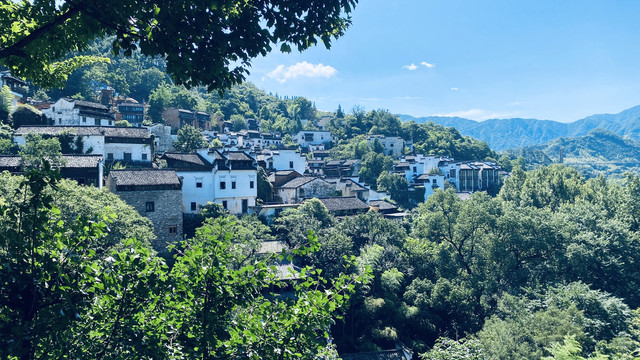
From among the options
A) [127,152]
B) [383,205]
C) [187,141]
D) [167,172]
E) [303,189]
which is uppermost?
[187,141]

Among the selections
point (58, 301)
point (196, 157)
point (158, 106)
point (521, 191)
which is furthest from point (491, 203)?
point (158, 106)

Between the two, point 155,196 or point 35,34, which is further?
point 155,196

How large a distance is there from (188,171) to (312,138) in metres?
44.8

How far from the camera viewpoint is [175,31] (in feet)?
11.7

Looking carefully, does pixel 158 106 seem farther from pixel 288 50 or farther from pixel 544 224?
pixel 288 50

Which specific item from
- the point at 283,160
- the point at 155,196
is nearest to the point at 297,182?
the point at 283,160

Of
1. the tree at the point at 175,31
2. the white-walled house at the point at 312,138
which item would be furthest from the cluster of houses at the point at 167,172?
the white-walled house at the point at 312,138

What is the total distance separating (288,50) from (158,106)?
53.4 metres

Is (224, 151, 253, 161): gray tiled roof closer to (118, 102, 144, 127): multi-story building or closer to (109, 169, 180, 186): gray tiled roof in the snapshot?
(109, 169, 180, 186): gray tiled roof

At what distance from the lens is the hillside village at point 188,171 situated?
22766 mm

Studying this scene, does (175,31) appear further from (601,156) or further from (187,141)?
(601,156)

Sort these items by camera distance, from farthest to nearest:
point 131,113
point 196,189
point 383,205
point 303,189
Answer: point 131,113 → point 383,205 → point 303,189 → point 196,189

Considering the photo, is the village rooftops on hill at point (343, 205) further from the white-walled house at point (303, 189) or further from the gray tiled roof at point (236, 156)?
the gray tiled roof at point (236, 156)

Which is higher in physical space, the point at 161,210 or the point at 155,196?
the point at 155,196
